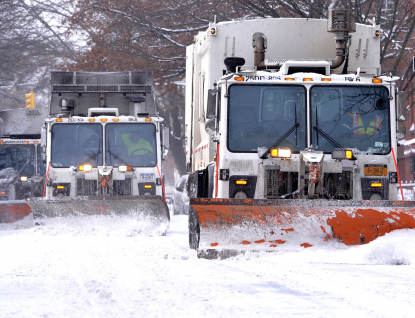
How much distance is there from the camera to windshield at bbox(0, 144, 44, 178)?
1994cm

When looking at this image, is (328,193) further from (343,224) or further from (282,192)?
(343,224)

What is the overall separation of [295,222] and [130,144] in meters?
6.92

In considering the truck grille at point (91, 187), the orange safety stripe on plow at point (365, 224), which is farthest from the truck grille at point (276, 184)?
the truck grille at point (91, 187)

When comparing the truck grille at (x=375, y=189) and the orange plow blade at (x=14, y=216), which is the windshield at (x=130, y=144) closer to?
the orange plow blade at (x=14, y=216)

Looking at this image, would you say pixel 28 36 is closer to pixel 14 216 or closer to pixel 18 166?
pixel 18 166

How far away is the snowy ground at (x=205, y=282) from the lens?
532 centimetres

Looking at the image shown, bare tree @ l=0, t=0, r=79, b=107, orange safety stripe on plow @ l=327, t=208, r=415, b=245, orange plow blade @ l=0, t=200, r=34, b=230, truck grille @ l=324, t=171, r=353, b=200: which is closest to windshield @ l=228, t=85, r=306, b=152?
truck grille @ l=324, t=171, r=353, b=200

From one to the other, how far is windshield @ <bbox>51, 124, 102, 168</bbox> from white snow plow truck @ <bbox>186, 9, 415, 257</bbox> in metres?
4.24

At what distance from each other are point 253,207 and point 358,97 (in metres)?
2.41

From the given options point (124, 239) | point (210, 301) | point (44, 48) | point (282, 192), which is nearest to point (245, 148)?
point (282, 192)

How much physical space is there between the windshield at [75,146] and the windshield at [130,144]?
208 mm

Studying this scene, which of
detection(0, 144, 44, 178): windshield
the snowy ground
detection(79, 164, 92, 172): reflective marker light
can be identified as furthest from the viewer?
detection(0, 144, 44, 178): windshield

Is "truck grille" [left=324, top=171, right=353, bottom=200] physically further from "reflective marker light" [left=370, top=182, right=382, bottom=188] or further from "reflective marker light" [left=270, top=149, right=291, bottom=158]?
"reflective marker light" [left=270, top=149, right=291, bottom=158]

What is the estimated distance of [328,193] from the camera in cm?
954
